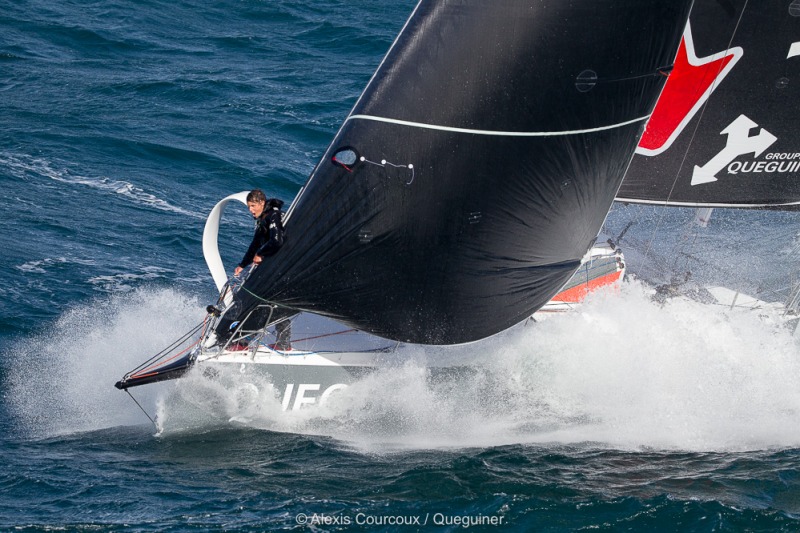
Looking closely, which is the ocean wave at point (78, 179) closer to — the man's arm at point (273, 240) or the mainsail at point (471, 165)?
the man's arm at point (273, 240)

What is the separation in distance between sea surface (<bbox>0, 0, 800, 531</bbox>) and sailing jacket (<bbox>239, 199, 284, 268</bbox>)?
1481mm

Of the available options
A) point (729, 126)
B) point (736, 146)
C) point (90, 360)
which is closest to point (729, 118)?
point (729, 126)

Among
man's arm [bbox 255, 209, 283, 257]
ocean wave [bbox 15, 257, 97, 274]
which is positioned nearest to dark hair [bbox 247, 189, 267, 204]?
man's arm [bbox 255, 209, 283, 257]

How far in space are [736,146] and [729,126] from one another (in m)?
0.27

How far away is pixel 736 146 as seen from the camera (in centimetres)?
1141

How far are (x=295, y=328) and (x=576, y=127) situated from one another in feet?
12.7

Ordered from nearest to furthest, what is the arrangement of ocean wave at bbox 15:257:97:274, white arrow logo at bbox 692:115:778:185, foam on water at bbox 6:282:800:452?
1. foam on water at bbox 6:282:800:452
2. white arrow logo at bbox 692:115:778:185
3. ocean wave at bbox 15:257:97:274

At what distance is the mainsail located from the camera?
8.34 meters

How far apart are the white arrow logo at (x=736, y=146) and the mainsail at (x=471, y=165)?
2.38 meters

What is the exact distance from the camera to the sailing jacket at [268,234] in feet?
30.0

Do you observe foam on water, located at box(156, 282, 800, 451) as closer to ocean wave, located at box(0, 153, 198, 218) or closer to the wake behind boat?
the wake behind boat

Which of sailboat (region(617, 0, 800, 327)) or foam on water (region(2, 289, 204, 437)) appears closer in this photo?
foam on water (region(2, 289, 204, 437))

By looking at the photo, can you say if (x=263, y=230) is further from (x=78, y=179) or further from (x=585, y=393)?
(x=78, y=179)

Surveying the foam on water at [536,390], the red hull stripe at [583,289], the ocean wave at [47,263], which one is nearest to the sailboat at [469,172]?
the foam on water at [536,390]
